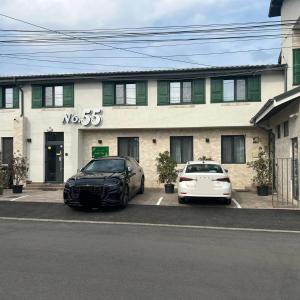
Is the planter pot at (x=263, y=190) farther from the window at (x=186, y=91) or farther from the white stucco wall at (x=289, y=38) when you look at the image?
the window at (x=186, y=91)

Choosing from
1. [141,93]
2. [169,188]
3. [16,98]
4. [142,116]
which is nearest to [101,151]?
[142,116]

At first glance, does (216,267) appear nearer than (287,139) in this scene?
Yes

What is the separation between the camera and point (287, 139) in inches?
632

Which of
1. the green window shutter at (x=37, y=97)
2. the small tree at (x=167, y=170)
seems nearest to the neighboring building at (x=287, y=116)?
the small tree at (x=167, y=170)

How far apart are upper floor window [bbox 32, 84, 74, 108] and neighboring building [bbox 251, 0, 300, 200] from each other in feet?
30.3

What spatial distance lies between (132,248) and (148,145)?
1418 centimetres

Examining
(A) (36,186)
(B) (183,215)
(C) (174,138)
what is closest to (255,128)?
(C) (174,138)

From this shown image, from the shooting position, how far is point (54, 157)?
22594 millimetres

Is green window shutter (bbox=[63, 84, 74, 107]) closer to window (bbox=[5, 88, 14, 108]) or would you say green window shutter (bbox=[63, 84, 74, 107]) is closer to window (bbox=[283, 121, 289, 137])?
window (bbox=[5, 88, 14, 108])

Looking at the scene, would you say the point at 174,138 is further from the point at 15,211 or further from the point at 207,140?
the point at 15,211

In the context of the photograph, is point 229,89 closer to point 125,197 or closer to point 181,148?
point 181,148

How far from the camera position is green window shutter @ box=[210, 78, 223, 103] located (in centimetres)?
2088

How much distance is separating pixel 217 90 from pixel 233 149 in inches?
119

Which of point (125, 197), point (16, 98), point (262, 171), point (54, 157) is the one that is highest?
point (16, 98)
